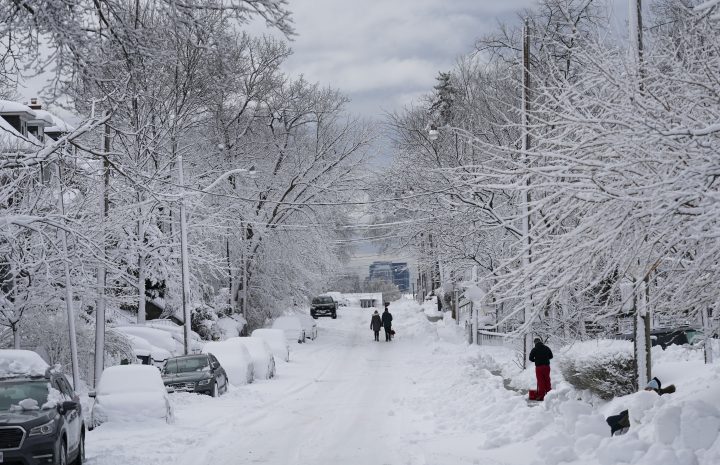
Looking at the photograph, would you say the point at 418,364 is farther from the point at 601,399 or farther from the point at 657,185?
the point at 657,185

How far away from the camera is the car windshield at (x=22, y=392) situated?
494 inches

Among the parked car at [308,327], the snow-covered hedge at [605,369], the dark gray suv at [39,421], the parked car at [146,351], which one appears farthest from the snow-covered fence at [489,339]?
the dark gray suv at [39,421]

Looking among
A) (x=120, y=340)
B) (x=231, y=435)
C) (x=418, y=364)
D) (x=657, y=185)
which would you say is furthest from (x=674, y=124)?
(x=418, y=364)

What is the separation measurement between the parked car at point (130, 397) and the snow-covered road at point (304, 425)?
1.17 feet

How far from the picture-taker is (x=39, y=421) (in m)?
11.8

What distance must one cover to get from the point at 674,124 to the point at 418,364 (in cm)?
2586

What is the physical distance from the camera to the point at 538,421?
12906 mm

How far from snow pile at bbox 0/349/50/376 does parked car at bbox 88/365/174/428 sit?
230 cm

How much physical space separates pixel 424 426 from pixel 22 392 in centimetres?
726

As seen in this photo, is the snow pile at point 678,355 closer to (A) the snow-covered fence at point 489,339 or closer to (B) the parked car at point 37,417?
(B) the parked car at point 37,417

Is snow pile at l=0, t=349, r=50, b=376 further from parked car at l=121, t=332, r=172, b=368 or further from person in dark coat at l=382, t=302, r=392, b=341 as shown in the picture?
person in dark coat at l=382, t=302, r=392, b=341

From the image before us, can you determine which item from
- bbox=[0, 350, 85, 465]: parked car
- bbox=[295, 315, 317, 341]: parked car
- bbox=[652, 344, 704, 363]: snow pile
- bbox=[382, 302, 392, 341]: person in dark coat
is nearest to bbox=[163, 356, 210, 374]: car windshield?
bbox=[0, 350, 85, 465]: parked car

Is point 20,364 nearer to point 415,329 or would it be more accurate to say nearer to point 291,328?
point 291,328

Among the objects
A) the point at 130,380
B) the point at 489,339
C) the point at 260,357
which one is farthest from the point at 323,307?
the point at 130,380
